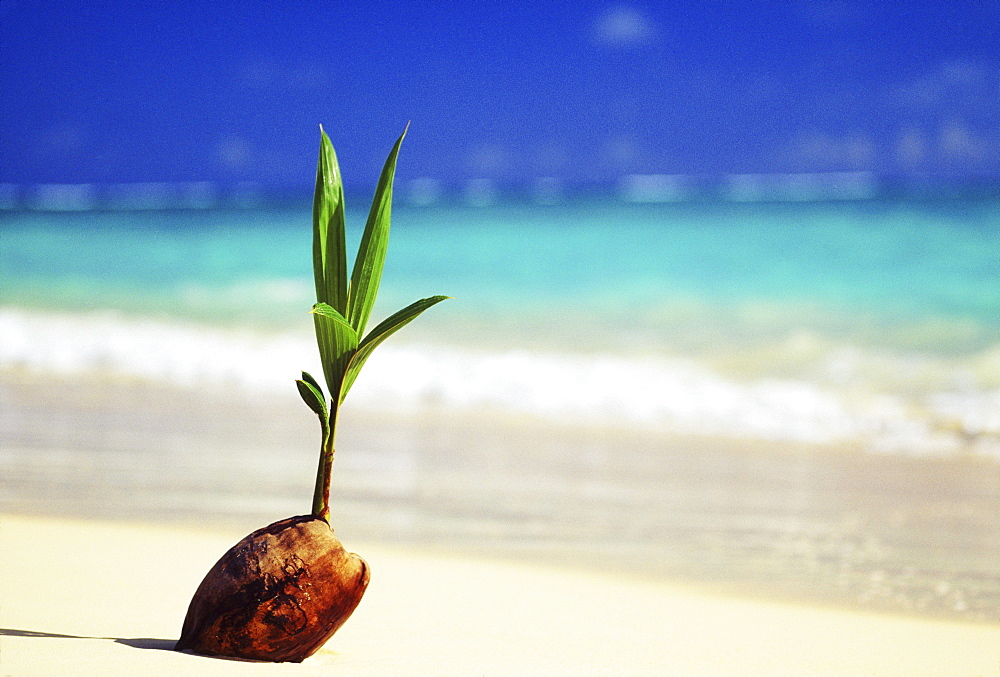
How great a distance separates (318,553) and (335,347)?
1.16ft

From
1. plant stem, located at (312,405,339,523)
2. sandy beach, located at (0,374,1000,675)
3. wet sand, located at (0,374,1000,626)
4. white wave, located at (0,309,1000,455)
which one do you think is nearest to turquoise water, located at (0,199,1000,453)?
white wave, located at (0,309,1000,455)

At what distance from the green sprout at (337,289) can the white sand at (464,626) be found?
0.39m

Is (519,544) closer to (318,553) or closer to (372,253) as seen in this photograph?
(318,553)

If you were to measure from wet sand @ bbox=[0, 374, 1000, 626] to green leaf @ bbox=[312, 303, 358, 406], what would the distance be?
123 cm

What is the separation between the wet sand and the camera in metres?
2.70

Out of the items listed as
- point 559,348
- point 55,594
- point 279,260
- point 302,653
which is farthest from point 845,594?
point 279,260

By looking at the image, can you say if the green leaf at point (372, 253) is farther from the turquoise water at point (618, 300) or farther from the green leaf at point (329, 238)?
the turquoise water at point (618, 300)

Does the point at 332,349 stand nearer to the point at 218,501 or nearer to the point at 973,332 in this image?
the point at 218,501

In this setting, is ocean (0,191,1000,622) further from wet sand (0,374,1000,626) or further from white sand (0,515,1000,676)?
white sand (0,515,1000,676)

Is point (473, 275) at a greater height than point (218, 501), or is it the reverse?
point (473, 275)

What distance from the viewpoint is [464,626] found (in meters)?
2.06

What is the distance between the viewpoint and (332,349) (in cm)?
162

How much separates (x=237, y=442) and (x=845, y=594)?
2733 mm

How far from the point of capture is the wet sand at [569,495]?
8.87 ft
